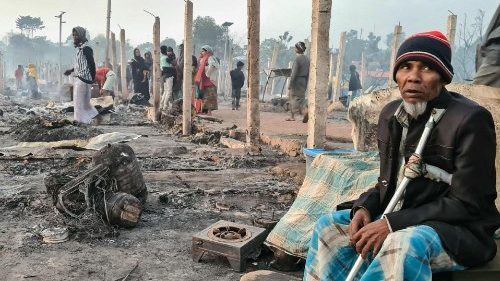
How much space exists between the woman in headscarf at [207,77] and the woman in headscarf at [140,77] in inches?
229

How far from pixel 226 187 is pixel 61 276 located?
2.78 metres

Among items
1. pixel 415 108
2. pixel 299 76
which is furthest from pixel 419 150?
pixel 299 76

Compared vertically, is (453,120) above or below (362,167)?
above

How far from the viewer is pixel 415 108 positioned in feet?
6.74

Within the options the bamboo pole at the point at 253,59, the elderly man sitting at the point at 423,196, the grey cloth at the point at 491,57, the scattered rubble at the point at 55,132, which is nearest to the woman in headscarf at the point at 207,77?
the scattered rubble at the point at 55,132

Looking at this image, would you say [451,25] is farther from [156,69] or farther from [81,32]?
[81,32]

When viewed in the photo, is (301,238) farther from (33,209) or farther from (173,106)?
(173,106)

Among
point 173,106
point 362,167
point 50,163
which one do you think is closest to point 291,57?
point 173,106

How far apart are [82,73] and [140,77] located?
27.8 feet

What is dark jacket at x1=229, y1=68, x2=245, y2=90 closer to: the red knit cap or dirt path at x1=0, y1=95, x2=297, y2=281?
dirt path at x1=0, y1=95, x2=297, y2=281

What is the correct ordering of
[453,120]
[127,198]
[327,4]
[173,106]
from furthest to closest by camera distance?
1. [173,106]
2. [327,4]
3. [127,198]
4. [453,120]

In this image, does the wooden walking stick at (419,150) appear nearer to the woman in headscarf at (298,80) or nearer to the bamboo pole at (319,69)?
the bamboo pole at (319,69)

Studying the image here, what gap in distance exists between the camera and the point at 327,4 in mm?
5230

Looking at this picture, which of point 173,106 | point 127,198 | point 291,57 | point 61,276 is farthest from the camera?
point 291,57
